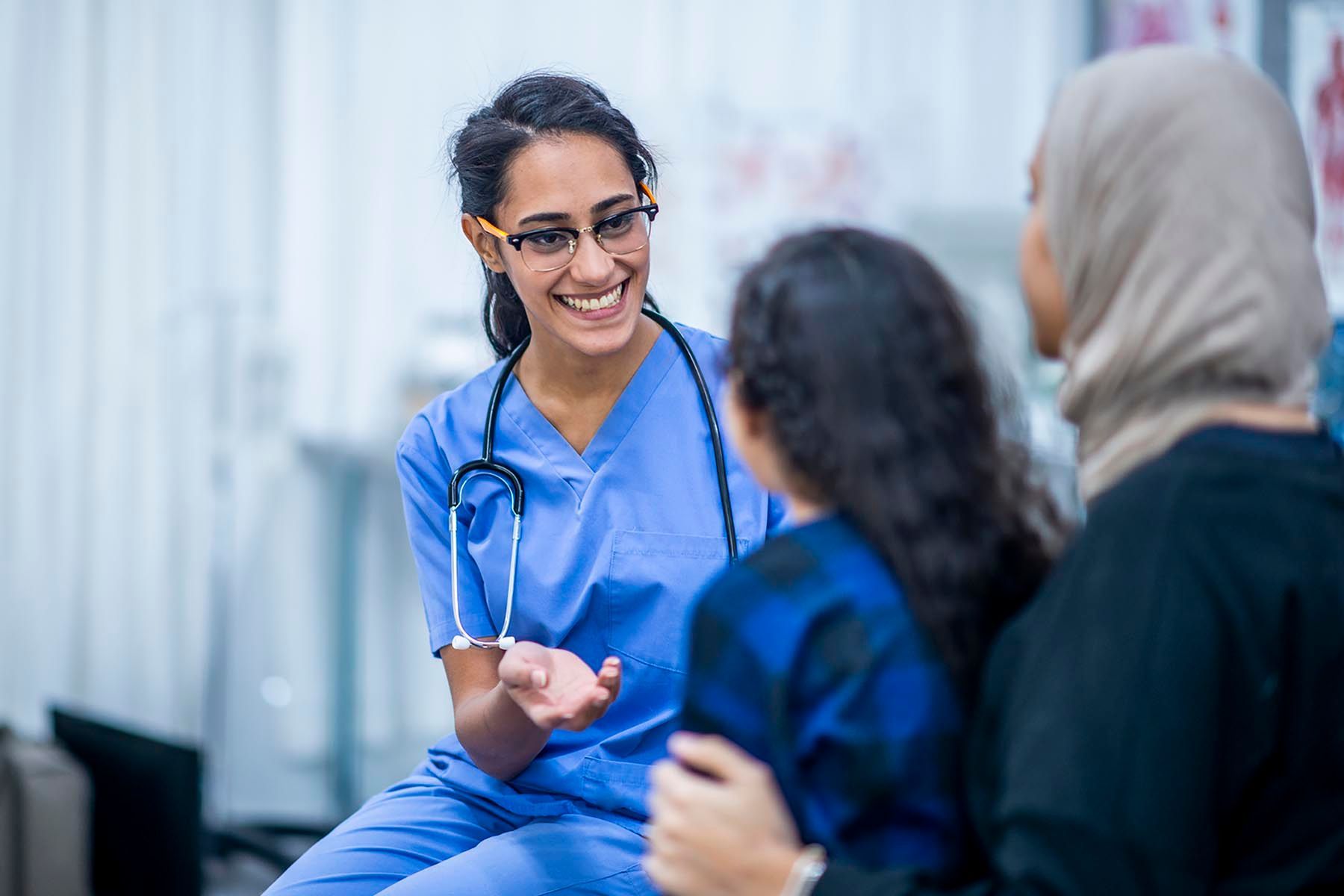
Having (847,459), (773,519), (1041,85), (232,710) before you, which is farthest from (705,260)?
(847,459)

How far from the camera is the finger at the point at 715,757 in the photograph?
81 cm

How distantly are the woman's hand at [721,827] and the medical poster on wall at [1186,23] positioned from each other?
2676 mm

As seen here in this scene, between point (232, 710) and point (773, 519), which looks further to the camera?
point (232, 710)

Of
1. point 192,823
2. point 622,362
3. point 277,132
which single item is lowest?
point 192,823

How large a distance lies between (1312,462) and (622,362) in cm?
82

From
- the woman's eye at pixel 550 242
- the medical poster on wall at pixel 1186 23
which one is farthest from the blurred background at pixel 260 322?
the woman's eye at pixel 550 242

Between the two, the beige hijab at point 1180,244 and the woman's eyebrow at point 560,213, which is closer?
the beige hijab at point 1180,244

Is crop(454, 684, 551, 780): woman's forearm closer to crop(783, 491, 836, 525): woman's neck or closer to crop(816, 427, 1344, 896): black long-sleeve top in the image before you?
crop(783, 491, 836, 525): woman's neck

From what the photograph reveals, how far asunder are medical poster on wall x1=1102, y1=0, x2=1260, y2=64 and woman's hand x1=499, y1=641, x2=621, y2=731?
2451 mm

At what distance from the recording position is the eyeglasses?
4.64ft

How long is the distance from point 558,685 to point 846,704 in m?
0.41

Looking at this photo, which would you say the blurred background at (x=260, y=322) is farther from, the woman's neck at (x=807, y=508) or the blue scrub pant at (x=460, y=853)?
the woman's neck at (x=807, y=508)

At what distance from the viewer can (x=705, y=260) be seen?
2.93 meters

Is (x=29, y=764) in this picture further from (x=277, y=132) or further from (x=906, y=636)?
(x=906, y=636)
